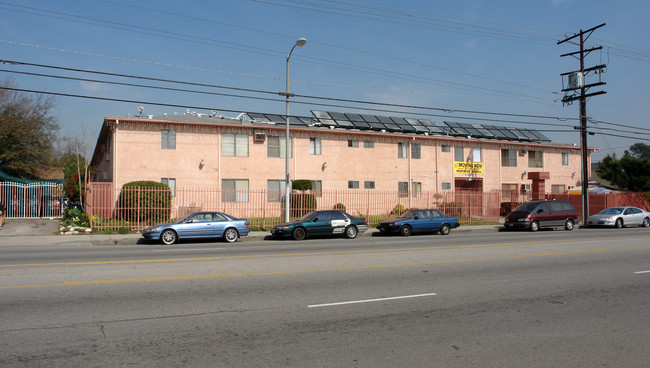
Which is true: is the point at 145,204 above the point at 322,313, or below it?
above

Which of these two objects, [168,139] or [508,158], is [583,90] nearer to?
[508,158]

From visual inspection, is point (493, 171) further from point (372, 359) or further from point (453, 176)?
point (372, 359)

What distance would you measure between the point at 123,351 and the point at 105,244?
14.4 meters

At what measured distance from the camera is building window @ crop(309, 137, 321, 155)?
30.6m

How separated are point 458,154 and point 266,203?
1594cm

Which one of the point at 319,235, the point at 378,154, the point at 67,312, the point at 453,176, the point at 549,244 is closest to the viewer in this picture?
the point at 67,312

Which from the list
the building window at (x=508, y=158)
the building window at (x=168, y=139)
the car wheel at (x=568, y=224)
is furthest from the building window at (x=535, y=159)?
the building window at (x=168, y=139)

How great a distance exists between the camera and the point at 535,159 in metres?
38.8

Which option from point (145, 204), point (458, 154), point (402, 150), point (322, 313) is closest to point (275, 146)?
point (402, 150)

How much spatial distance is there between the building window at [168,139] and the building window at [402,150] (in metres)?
15.4

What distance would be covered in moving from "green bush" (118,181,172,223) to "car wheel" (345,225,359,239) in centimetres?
880

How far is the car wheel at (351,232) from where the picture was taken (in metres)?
21.0

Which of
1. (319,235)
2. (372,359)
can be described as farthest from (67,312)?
(319,235)

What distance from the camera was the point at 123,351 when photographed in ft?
16.4
